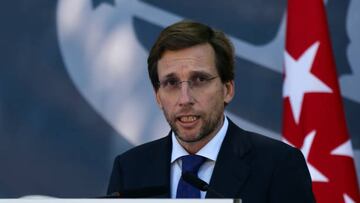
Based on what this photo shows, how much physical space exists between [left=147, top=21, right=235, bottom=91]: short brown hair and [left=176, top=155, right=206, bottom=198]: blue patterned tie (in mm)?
206

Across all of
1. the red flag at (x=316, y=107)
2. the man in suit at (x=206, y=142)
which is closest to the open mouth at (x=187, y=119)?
the man in suit at (x=206, y=142)

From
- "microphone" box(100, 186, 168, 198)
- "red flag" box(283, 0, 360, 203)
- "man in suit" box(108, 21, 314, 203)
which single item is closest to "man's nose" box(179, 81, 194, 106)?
"man in suit" box(108, 21, 314, 203)

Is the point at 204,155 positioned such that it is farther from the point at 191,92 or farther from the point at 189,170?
the point at 191,92

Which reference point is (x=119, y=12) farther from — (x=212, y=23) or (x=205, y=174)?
(x=205, y=174)

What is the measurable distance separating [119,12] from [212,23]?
465mm

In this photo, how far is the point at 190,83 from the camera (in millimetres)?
2176

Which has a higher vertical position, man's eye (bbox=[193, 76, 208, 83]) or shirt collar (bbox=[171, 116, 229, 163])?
man's eye (bbox=[193, 76, 208, 83])

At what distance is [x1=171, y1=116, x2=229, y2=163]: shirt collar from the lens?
228 centimetres

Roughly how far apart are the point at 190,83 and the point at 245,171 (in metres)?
0.27

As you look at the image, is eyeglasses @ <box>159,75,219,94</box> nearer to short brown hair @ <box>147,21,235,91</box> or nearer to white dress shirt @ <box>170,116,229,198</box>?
short brown hair @ <box>147,21,235,91</box>

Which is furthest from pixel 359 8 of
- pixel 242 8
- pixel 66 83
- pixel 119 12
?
pixel 66 83

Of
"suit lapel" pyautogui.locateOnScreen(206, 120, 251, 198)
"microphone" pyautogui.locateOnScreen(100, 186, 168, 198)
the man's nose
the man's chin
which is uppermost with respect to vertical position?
the man's nose

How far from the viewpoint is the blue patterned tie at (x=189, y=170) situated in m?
2.16

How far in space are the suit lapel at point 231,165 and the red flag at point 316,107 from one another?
1519mm
